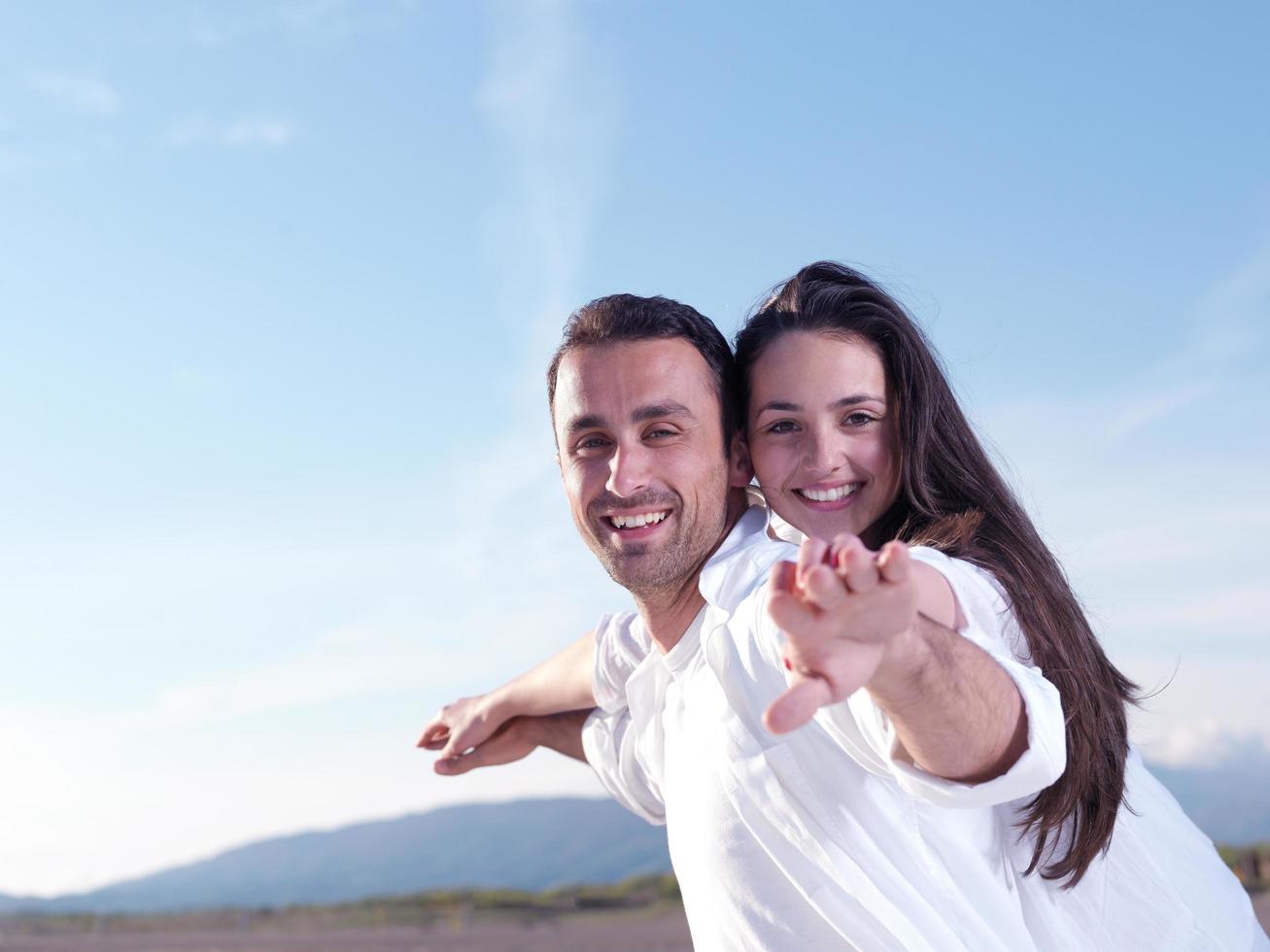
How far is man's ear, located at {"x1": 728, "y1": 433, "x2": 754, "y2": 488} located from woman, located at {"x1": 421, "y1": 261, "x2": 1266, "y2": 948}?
6 centimetres

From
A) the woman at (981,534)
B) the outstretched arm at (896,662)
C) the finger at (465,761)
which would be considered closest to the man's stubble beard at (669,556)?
the woman at (981,534)

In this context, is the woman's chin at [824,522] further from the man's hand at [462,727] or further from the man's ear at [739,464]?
the man's hand at [462,727]

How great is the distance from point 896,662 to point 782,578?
1.04ft

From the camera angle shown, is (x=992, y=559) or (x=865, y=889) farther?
(x=992, y=559)

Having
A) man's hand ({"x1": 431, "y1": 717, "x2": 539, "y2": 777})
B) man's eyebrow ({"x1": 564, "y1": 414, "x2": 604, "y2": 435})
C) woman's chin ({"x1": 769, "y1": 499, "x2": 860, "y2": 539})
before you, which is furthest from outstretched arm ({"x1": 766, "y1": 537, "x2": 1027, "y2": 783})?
man's hand ({"x1": 431, "y1": 717, "x2": 539, "y2": 777})

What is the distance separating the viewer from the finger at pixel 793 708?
175cm

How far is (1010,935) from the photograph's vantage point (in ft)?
8.80

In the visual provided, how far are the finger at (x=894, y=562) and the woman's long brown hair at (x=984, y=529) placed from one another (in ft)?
3.37

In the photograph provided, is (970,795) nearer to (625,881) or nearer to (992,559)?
(992,559)

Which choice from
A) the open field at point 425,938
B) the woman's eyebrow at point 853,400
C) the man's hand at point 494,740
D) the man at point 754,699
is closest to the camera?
the man at point 754,699

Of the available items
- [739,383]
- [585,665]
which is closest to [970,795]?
[739,383]

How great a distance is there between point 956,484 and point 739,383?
73 cm

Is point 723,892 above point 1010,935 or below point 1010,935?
above

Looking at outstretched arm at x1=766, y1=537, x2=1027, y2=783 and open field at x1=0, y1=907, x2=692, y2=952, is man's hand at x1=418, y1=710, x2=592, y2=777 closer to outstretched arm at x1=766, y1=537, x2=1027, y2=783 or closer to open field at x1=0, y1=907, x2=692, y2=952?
outstretched arm at x1=766, y1=537, x2=1027, y2=783
